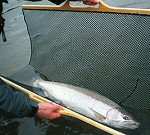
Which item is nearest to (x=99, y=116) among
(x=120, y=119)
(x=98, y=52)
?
(x=120, y=119)

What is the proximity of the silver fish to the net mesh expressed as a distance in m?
0.18

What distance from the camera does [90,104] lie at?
3.74 metres

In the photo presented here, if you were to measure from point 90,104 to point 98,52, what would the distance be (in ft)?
2.52

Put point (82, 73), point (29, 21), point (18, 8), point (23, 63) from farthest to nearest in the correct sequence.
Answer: point (18, 8), point (23, 63), point (29, 21), point (82, 73)

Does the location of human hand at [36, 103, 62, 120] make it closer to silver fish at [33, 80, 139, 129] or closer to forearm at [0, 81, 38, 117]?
forearm at [0, 81, 38, 117]

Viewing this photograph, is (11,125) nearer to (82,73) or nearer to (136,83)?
(82,73)

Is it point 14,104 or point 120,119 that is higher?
point 14,104

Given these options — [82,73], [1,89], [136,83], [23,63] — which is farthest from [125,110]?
[23,63]

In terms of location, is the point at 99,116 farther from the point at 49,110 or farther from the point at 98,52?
the point at 98,52

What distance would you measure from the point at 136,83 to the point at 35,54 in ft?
5.57

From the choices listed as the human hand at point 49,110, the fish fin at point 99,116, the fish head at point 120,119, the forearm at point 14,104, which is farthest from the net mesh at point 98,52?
the forearm at point 14,104

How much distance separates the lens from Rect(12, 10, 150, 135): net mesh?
3.76m

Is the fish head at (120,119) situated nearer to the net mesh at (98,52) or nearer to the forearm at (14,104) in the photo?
the net mesh at (98,52)

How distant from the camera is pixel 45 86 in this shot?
13.6 feet
